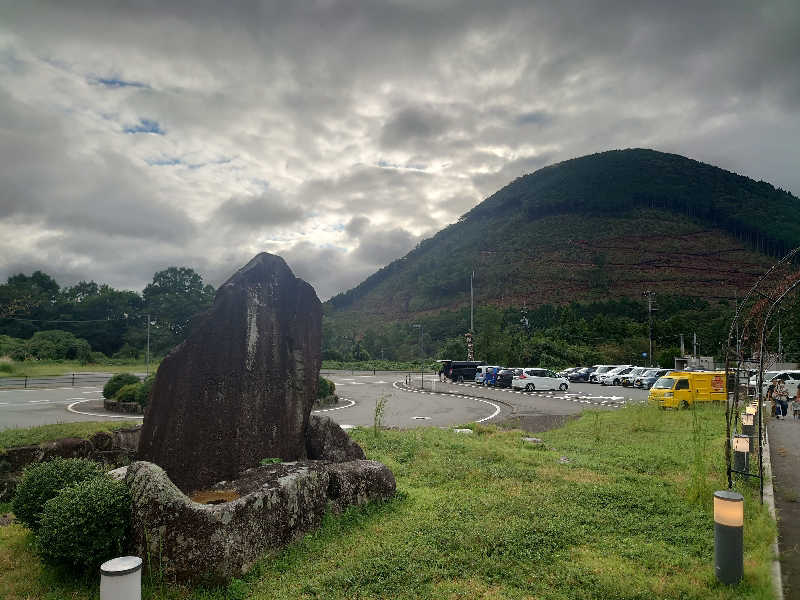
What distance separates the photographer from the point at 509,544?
573cm

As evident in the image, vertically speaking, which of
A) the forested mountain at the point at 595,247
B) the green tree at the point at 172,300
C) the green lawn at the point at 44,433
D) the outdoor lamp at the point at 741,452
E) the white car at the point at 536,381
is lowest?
the white car at the point at 536,381

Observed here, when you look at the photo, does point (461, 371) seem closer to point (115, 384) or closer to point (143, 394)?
point (115, 384)

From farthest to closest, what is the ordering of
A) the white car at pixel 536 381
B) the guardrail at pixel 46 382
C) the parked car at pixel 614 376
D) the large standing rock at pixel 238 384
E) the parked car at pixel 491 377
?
the parked car at pixel 614 376 < the parked car at pixel 491 377 < the white car at pixel 536 381 < the guardrail at pixel 46 382 < the large standing rock at pixel 238 384

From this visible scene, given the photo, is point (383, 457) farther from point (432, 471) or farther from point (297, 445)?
point (297, 445)

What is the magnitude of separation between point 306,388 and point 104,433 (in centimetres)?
380

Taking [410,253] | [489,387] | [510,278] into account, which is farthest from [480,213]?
[489,387]

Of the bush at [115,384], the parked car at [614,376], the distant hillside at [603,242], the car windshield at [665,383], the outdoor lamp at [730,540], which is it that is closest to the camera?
the outdoor lamp at [730,540]

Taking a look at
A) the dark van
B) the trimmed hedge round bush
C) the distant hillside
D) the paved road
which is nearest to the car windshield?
the paved road

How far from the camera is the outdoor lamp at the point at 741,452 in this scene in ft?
28.8

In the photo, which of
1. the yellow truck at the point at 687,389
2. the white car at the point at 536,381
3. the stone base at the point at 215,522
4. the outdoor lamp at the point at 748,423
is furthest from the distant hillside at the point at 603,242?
the stone base at the point at 215,522

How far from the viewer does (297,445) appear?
7711 millimetres

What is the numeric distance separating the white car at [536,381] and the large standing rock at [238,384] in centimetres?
2595

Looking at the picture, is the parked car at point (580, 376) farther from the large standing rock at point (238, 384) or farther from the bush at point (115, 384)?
the large standing rock at point (238, 384)

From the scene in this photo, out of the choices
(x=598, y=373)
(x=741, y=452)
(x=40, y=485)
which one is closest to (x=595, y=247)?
(x=598, y=373)
